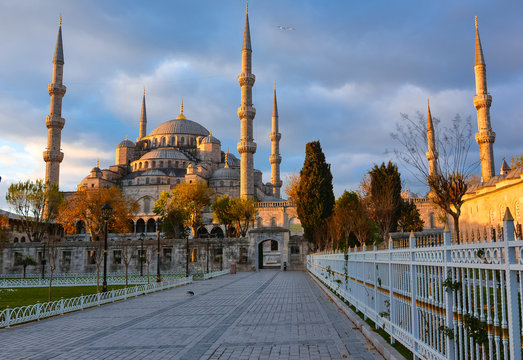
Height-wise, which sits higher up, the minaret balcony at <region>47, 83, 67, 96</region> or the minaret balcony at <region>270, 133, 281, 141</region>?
the minaret balcony at <region>47, 83, 67, 96</region>

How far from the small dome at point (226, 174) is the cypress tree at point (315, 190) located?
28024 mm

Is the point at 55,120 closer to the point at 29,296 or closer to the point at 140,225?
the point at 140,225

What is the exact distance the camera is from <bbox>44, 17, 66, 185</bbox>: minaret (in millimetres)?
46912

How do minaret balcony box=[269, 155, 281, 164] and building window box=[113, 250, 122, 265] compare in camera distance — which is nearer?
building window box=[113, 250, 122, 265]

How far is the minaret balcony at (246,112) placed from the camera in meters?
45.9

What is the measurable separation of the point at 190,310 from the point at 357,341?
223 inches

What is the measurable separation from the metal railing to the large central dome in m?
54.7

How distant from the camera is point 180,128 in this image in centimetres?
7325

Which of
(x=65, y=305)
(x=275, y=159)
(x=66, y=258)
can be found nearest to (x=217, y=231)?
(x=275, y=159)

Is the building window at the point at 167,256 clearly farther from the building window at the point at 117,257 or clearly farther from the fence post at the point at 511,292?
the fence post at the point at 511,292

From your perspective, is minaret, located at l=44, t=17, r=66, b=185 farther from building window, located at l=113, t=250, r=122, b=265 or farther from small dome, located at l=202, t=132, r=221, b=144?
small dome, located at l=202, t=132, r=221, b=144

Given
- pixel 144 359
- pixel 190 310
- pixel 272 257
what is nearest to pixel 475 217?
pixel 190 310

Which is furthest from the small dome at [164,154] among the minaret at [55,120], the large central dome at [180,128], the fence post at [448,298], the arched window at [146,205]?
the fence post at [448,298]

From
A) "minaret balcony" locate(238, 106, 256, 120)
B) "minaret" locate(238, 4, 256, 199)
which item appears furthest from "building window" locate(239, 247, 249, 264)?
"minaret balcony" locate(238, 106, 256, 120)
